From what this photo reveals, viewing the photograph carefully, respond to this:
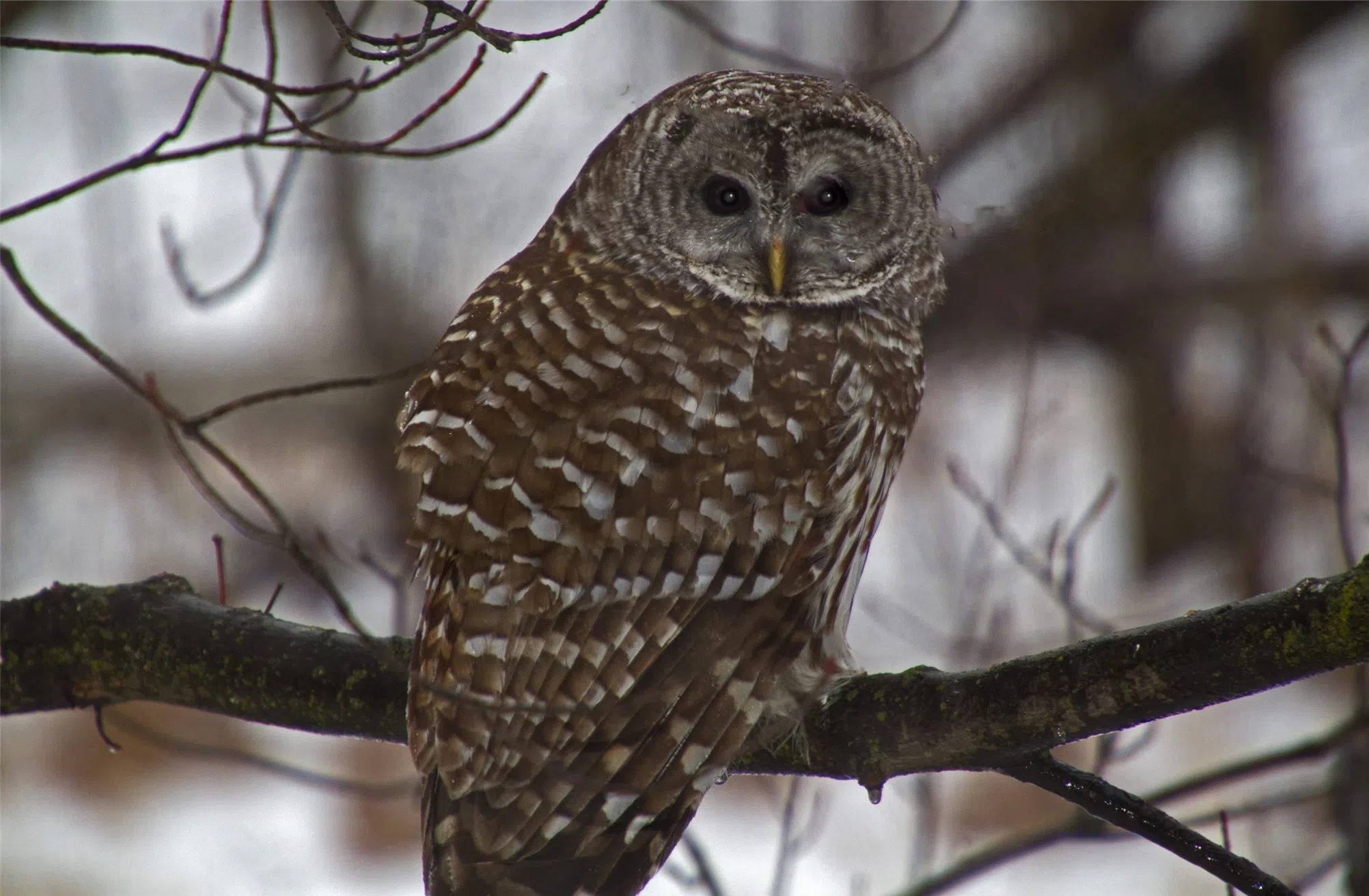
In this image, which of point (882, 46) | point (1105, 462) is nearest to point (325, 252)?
point (882, 46)

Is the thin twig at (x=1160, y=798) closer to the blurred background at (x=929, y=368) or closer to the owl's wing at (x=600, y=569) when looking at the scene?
the owl's wing at (x=600, y=569)

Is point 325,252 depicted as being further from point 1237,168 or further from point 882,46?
point 1237,168

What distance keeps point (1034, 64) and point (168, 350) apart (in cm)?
588

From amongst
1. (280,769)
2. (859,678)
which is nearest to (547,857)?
(859,678)

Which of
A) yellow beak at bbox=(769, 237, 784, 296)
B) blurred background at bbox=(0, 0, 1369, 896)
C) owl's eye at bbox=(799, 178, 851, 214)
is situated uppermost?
blurred background at bbox=(0, 0, 1369, 896)

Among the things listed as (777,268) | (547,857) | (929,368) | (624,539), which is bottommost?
(547,857)

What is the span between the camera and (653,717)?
8.40ft

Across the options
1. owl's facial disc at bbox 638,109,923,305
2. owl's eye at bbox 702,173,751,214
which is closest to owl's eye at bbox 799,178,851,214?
owl's facial disc at bbox 638,109,923,305

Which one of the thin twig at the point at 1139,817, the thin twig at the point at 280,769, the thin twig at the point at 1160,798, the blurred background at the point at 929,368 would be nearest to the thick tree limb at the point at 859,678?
the thin twig at the point at 1139,817

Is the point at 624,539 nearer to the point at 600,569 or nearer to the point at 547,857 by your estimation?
the point at 600,569

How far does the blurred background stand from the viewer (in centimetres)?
718

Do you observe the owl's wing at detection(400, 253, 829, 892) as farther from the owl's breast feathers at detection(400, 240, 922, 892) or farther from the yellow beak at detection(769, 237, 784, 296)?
the yellow beak at detection(769, 237, 784, 296)

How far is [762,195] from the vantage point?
321cm

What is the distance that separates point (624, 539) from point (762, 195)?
1.03 metres
